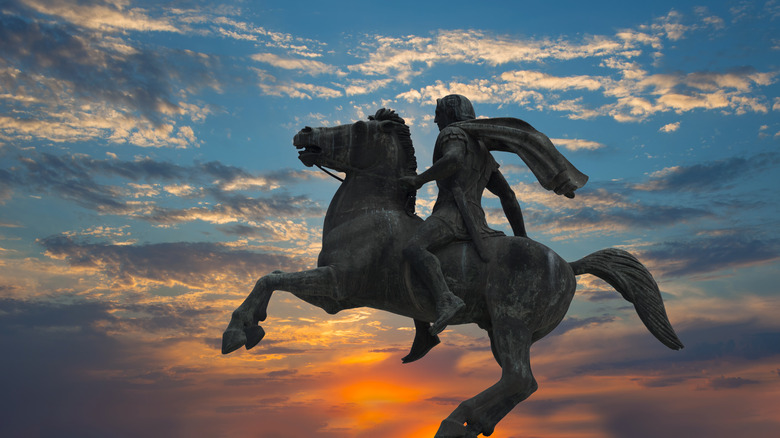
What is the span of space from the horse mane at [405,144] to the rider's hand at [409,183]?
103 mm

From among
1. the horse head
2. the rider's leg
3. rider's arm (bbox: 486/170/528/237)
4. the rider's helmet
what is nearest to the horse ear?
the horse head

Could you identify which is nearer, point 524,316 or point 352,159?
point 524,316

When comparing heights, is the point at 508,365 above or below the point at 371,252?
below

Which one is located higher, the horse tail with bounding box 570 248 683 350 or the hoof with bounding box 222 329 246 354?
the horse tail with bounding box 570 248 683 350

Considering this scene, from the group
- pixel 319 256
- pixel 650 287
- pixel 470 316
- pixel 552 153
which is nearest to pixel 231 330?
pixel 319 256

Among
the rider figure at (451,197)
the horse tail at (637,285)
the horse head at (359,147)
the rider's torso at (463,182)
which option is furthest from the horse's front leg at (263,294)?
the horse tail at (637,285)

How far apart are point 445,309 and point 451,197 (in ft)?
4.86

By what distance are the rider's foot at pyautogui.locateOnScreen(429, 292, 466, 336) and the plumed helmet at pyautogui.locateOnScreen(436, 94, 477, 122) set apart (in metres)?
2.37

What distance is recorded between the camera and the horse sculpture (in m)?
7.75

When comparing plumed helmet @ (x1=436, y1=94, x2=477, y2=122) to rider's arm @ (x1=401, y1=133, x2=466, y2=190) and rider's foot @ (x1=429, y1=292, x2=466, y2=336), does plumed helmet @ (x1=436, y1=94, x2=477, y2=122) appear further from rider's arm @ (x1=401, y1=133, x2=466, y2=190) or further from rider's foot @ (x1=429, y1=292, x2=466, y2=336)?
rider's foot @ (x1=429, y1=292, x2=466, y2=336)

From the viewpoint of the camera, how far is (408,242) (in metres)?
→ 8.10

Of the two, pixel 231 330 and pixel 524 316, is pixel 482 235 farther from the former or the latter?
pixel 231 330

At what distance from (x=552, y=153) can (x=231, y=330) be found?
4.13 meters

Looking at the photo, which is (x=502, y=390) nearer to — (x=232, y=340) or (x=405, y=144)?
(x=232, y=340)
